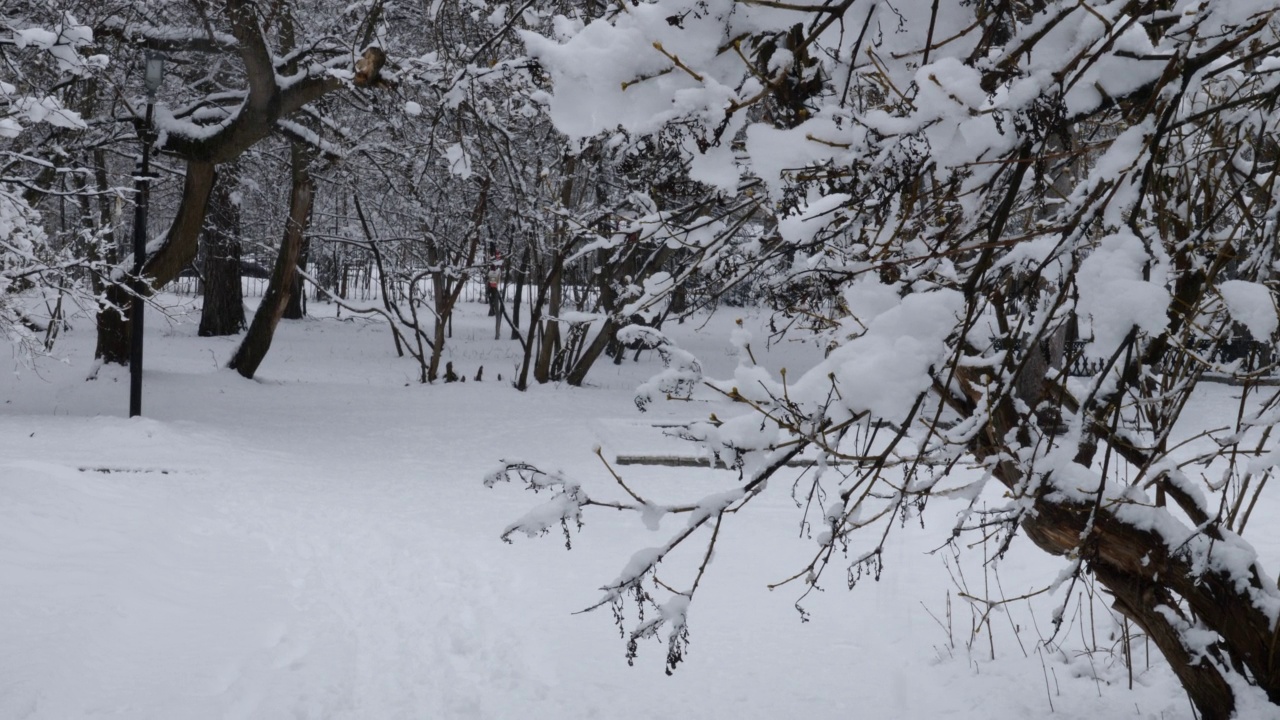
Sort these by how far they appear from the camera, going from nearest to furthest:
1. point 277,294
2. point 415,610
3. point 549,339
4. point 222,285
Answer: point 415,610 → point 277,294 → point 549,339 → point 222,285

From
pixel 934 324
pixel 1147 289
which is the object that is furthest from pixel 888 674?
pixel 1147 289

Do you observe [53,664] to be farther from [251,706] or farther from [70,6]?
[70,6]

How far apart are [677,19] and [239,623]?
390 centimetres

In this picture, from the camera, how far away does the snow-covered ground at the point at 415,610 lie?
→ 3.96 m

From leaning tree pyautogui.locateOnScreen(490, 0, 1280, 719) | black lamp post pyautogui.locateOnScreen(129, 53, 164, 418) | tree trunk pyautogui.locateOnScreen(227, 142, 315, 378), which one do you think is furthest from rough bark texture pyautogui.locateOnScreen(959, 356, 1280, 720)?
tree trunk pyautogui.locateOnScreen(227, 142, 315, 378)

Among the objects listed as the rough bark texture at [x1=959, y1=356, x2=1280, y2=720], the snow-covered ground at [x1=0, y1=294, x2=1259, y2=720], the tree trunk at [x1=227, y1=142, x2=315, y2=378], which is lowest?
the snow-covered ground at [x1=0, y1=294, x2=1259, y2=720]

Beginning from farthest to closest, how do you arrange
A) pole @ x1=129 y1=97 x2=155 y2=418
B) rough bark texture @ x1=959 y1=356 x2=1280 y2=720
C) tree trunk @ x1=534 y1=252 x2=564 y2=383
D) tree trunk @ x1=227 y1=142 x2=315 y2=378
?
tree trunk @ x1=534 y1=252 x2=564 y2=383
tree trunk @ x1=227 y1=142 x2=315 y2=378
pole @ x1=129 y1=97 x2=155 y2=418
rough bark texture @ x1=959 y1=356 x2=1280 y2=720

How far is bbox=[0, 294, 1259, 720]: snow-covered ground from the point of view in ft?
13.0

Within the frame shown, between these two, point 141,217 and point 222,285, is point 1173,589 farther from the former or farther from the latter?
point 222,285

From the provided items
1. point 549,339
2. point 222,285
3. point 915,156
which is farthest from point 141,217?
point 222,285

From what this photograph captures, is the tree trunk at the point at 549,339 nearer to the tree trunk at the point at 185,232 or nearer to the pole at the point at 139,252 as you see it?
the tree trunk at the point at 185,232

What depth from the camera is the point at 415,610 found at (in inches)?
199

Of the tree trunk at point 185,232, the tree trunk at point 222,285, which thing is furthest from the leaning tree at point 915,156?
the tree trunk at point 222,285

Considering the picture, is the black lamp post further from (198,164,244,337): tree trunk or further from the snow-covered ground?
(198,164,244,337): tree trunk
